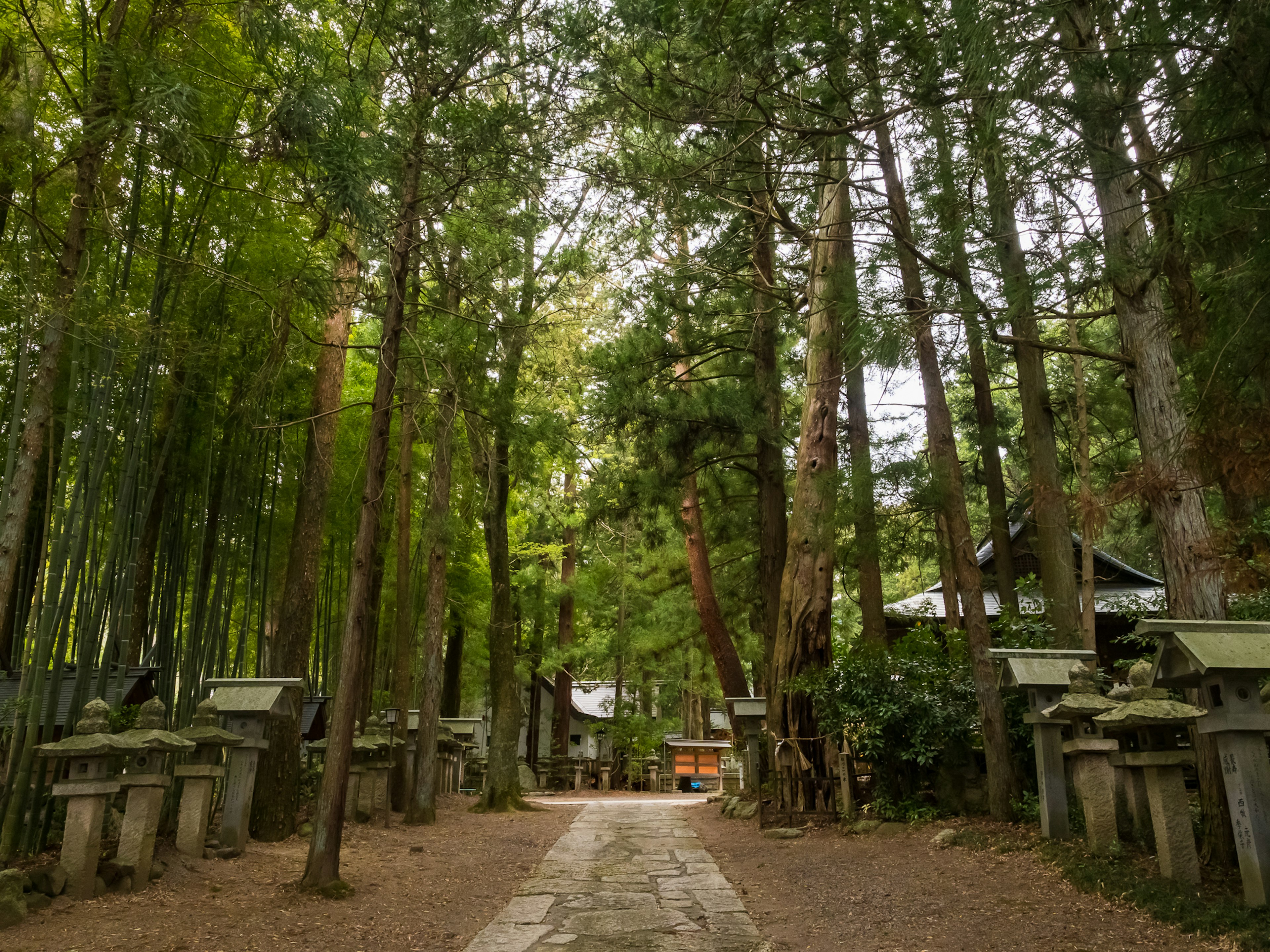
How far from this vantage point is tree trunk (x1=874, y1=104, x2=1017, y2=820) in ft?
24.5

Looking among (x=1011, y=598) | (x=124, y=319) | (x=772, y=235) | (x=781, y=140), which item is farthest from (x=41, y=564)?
(x=1011, y=598)

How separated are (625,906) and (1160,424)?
466cm

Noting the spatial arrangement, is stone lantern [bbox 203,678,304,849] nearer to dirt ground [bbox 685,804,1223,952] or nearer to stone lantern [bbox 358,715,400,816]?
stone lantern [bbox 358,715,400,816]

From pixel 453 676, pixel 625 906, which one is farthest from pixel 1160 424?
pixel 453 676

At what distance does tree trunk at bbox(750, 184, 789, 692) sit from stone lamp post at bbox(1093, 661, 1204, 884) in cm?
624

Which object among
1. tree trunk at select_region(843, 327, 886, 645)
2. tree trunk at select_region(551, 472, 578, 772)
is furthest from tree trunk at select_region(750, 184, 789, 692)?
tree trunk at select_region(551, 472, 578, 772)

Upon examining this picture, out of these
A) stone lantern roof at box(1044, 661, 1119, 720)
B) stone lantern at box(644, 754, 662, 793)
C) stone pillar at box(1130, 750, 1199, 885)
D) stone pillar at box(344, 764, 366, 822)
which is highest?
stone lantern roof at box(1044, 661, 1119, 720)

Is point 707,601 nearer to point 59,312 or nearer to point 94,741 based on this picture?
point 94,741

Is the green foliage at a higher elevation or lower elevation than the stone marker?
higher

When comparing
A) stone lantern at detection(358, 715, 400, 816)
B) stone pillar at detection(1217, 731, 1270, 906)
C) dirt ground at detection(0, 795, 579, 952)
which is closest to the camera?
stone pillar at detection(1217, 731, 1270, 906)

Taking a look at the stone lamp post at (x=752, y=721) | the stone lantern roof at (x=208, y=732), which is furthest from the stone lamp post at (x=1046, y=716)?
the stone lantern roof at (x=208, y=732)

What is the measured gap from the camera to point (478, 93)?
→ 7.46 meters

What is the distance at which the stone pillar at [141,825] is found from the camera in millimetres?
5484

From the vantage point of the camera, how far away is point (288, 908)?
16.9 feet
